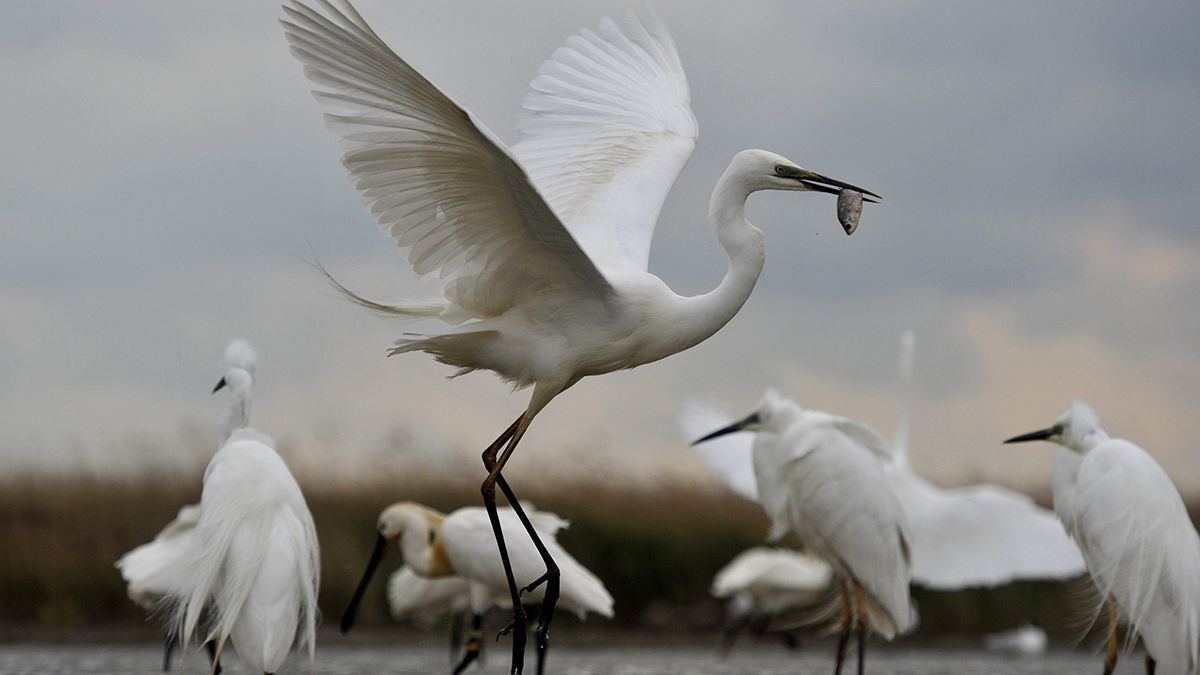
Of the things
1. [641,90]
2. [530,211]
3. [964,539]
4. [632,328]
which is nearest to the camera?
[530,211]

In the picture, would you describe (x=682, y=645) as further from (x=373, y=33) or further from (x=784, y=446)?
(x=373, y=33)

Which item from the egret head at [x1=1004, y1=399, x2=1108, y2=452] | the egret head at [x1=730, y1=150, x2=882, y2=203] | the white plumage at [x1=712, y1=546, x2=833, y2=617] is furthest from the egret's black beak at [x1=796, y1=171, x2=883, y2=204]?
the white plumage at [x1=712, y1=546, x2=833, y2=617]

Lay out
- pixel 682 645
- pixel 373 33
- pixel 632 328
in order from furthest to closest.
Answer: pixel 682 645 → pixel 632 328 → pixel 373 33

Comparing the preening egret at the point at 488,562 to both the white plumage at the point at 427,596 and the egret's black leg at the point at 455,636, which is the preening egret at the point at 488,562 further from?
the egret's black leg at the point at 455,636

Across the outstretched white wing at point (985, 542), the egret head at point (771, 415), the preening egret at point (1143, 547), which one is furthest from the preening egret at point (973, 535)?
the preening egret at point (1143, 547)

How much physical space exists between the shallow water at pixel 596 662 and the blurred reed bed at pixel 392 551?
35 cm

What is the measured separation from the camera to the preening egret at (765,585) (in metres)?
13.0

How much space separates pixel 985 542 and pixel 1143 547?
377 cm

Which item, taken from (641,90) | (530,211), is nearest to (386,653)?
(641,90)

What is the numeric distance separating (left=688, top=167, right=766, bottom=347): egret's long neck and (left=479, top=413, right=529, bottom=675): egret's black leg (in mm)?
871

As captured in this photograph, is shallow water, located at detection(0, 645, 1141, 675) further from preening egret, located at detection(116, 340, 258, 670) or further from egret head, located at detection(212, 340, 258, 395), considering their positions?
egret head, located at detection(212, 340, 258, 395)

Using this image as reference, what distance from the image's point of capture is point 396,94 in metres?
5.52

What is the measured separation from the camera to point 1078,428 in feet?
29.5

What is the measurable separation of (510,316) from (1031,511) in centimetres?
630
